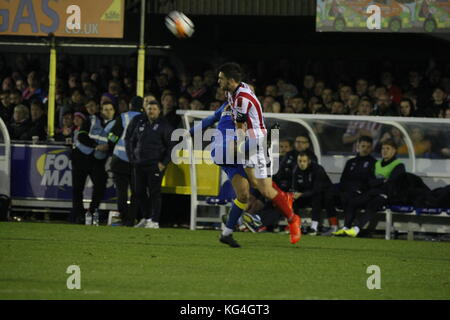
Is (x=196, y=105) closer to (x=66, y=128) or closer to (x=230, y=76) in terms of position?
(x=66, y=128)

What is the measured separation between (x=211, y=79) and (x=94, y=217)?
4349 mm

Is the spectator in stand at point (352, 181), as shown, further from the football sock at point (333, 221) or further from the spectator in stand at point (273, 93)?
the spectator in stand at point (273, 93)

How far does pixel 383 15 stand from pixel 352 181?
11.2 feet

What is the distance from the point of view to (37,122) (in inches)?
711

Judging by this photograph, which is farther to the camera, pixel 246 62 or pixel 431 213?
pixel 246 62

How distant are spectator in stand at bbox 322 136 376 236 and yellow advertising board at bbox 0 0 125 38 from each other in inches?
170

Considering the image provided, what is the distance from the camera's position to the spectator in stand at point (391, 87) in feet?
59.3

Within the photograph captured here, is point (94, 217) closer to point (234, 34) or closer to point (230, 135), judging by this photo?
point (230, 135)

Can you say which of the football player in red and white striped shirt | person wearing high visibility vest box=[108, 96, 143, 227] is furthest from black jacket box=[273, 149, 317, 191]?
the football player in red and white striped shirt

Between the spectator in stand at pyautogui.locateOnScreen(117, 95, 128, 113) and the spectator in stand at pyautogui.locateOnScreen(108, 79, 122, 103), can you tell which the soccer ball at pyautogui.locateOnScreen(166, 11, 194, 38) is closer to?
the spectator in stand at pyautogui.locateOnScreen(117, 95, 128, 113)

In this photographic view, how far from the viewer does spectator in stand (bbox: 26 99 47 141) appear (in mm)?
17672

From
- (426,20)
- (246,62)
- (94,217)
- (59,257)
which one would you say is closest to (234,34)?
(246,62)

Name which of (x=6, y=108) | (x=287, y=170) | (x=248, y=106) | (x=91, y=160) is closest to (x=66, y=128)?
(x=91, y=160)

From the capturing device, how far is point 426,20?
680 inches
